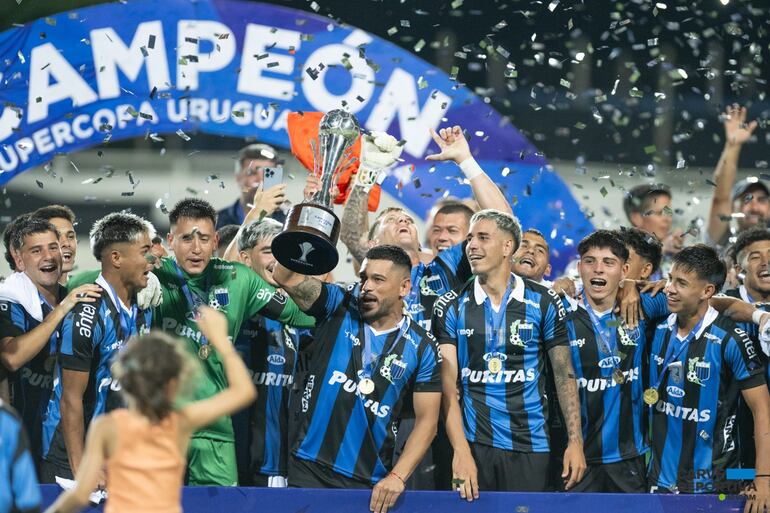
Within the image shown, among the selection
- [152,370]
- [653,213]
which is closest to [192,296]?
[152,370]

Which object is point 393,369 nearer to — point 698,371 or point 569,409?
point 569,409

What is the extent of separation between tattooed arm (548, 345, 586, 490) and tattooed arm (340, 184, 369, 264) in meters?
1.54

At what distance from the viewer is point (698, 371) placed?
5.70 m

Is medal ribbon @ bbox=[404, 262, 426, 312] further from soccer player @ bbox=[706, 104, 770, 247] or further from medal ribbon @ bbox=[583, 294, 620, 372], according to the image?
soccer player @ bbox=[706, 104, 770, 247]

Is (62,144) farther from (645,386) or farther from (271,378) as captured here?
(645,386)

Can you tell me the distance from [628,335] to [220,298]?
2.27m

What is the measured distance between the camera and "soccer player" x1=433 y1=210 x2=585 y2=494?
5.66 m

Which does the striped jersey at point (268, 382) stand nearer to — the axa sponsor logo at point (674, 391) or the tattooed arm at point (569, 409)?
the tattooed arm at point (569, 409)

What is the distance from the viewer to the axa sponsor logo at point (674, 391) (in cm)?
573

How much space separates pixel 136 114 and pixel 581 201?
3935mm

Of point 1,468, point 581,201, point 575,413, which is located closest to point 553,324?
point 575,413

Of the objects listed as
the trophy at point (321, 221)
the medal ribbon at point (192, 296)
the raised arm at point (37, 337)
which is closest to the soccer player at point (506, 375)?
the trophy at point (321, 221)

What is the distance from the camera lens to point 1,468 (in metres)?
3.28

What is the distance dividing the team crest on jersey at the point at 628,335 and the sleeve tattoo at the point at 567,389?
0.38m
